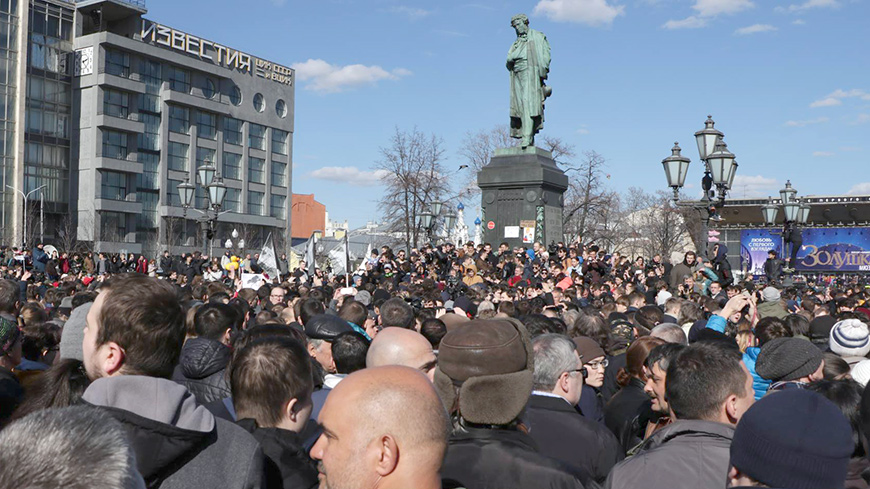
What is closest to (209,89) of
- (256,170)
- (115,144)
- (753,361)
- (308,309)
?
(256,170)

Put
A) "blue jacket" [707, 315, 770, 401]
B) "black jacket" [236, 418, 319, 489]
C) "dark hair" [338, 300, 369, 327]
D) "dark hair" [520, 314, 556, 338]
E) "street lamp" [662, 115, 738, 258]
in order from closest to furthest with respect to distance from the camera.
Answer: "black jacket" [236, 418, 319, 489] → "blue jacket" [707, 315, 770, 401] → "dark hair" [520, 314, 556, 338] → "dark hair" [338, 300, 369, 327] → "street lamp" [662, 115, 738, 258]

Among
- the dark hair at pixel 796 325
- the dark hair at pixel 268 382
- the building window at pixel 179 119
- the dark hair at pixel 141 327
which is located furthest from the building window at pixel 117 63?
the dark hair at pixel 141 327

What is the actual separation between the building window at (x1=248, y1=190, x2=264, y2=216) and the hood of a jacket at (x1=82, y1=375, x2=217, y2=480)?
86.5m

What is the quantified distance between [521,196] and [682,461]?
18.6m

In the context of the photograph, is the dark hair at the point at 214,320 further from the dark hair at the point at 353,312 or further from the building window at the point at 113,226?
the building window at the point at 113,226

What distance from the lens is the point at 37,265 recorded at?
28.0 meters

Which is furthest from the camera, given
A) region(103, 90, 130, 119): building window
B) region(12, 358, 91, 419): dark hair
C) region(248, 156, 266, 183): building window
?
region(248, 156, 266, 183): building window

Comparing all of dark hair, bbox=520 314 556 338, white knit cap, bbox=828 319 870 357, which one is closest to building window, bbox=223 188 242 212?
dark hair, bbox=520 314 556 338

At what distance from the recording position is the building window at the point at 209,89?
82.3 meters

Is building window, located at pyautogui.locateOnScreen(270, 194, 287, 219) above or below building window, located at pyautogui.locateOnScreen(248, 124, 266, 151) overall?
below

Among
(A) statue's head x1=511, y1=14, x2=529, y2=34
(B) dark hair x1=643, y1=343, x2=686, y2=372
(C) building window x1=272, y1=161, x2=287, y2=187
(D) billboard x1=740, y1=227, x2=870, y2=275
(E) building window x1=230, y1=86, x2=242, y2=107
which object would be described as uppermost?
(E) building window x1=230, y1=86, x2=242, y2=107

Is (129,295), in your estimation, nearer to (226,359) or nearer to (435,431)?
(435,431)

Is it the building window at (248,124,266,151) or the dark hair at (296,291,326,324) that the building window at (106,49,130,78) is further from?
the dark hair at (296,291,326,324)

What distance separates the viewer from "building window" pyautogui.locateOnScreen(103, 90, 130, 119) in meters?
71.0
